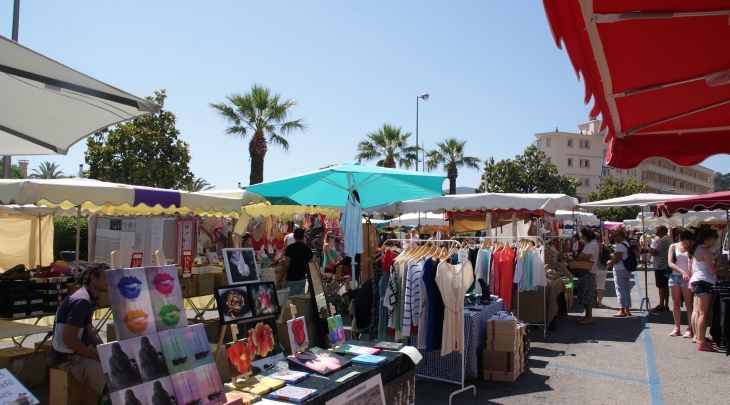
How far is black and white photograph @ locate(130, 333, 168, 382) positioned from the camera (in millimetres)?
2850

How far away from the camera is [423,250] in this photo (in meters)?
6.21

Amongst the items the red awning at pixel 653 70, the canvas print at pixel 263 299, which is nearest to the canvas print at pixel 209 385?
the canvas print at pixel 263 299

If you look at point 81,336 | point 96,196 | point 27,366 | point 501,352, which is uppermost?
point 96,196

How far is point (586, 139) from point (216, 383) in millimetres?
77583

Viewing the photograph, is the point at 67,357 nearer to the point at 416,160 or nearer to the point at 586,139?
the point at 416,160

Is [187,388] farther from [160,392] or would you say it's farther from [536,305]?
[536,305]

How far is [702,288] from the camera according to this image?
25.7 feet

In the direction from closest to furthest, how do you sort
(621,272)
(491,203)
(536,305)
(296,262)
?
(296,262) → (536,305) → (621,272) → (491,203)

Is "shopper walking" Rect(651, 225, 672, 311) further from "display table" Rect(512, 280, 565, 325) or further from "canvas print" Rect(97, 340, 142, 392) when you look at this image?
"canvas print" Rect(97, 340, 142, 392)

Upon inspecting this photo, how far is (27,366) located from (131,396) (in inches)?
167

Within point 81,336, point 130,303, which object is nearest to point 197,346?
point 130,303

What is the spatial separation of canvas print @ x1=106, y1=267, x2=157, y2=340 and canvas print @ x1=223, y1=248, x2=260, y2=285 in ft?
3.85

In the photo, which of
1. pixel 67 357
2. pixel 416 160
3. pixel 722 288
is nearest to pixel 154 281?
pixel 67 357

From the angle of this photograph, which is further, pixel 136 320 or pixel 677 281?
pixel 677 281
